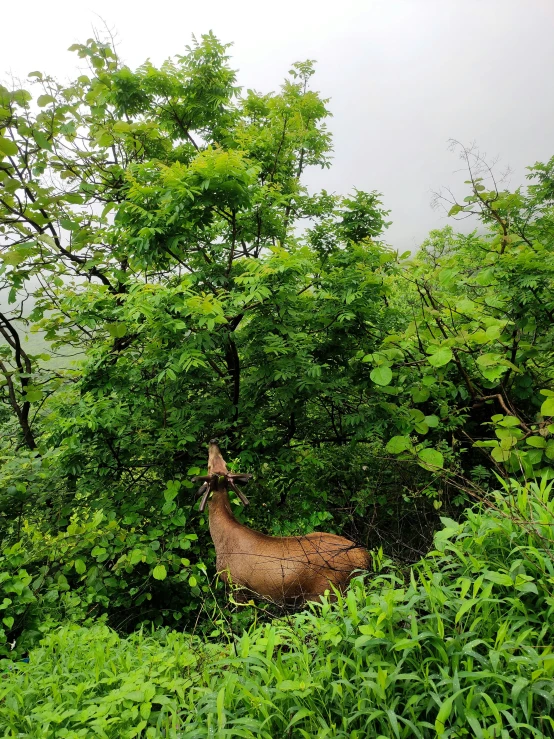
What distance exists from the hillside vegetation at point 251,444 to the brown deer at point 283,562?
16 centimetres

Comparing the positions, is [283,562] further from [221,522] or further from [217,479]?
[217,479]

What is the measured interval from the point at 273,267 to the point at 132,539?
265 cm

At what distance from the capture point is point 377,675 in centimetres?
156

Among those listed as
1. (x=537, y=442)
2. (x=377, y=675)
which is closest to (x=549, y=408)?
(x=537, y=442)

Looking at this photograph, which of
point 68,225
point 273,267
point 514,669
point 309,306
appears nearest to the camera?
point 514,669

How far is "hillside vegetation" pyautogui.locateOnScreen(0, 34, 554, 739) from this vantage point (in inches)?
66.1

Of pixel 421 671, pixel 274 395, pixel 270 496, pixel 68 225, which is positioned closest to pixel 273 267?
pixel 274 395

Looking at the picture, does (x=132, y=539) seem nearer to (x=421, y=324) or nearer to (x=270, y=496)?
(x=270, y=496)

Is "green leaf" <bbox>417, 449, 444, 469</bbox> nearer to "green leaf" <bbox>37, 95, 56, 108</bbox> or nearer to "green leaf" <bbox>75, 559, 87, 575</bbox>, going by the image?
"green leaf" <bbox>75, 559, 87, 575</bbox>

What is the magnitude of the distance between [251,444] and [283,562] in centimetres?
180

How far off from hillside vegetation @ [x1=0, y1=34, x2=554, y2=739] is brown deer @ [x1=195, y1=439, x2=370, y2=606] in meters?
0.16

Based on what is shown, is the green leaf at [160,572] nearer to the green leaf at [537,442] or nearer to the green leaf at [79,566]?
the green leaf at [79,566]

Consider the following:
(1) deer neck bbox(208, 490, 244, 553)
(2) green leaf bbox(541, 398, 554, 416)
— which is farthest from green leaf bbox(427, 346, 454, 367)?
(1) deer neck bbox(208, 490, 244, 553)

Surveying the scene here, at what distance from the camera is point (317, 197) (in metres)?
6.53
